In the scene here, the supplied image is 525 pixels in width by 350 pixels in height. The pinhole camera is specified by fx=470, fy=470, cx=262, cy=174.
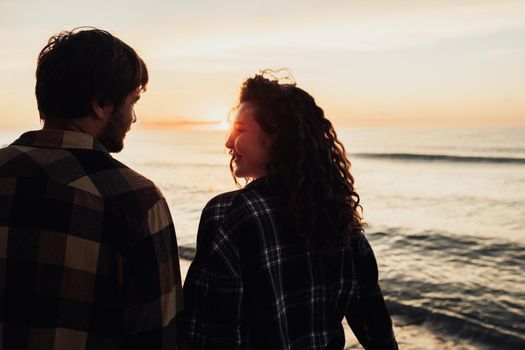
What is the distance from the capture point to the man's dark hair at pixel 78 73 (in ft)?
5.31

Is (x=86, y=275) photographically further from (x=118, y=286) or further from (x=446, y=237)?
(x=446, y=237)

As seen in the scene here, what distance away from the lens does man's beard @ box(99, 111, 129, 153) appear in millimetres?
1727

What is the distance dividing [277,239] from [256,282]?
19cm

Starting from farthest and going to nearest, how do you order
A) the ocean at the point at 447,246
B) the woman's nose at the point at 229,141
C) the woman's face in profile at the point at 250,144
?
the ocean at the point at 447,246
the woman's nose at the point at 229,141
the woman's face in profile at the point at 250,144

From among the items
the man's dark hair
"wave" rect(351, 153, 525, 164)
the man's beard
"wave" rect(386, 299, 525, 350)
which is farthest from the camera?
"wave" rect(351, 153, 525, 164)

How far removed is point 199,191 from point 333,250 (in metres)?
17.7

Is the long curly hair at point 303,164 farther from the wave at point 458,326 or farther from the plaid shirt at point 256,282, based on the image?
the wave at point 458,326

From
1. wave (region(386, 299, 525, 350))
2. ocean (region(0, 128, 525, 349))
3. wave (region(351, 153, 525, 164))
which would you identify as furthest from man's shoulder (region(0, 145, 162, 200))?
wave (region(351, 153, 525, 164))

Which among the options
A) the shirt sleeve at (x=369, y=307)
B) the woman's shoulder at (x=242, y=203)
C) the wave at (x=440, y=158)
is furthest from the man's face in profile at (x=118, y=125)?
the wave at (x=440, y=158)

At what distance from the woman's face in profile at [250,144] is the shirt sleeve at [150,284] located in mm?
458

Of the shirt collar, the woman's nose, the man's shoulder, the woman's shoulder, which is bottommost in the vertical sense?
the woman's shoulder

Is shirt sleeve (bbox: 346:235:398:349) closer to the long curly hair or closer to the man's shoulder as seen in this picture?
the long curly hair

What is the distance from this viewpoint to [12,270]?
5.06 feet

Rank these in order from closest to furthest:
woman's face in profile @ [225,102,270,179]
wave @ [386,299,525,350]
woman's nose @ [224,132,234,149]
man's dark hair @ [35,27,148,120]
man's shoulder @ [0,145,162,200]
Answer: man's shoulder @ [0,145,162,200], man's dark hair @ [35,27,148,120], woman's face in profile @ [225,102,270,179], woman's nose @ [224,132,234,149], wave @ [386,299,525,350]
